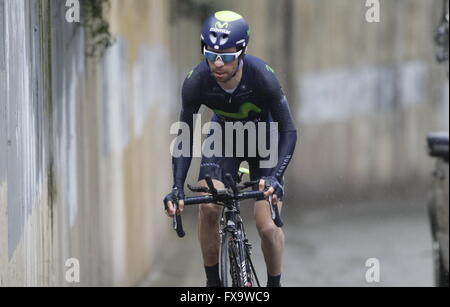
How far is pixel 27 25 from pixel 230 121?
1.65 m

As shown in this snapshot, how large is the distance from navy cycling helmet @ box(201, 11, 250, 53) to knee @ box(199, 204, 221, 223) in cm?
111

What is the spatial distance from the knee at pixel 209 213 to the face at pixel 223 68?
34.9 inches

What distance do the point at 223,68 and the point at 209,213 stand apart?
1033mm

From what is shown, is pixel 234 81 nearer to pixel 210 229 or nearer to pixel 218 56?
pixel 218 56

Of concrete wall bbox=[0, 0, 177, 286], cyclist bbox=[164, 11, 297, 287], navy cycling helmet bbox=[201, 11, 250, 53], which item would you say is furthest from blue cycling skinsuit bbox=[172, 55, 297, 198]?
concrete wall bbox=[0, 0, 177, 286]

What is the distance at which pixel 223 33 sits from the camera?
21.9 feet

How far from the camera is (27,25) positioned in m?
7.80

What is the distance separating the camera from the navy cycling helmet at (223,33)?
668 centimetres

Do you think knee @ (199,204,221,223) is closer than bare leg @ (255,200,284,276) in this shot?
Yes

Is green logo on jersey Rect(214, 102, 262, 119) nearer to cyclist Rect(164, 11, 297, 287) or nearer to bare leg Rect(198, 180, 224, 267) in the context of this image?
cyclist Rect(164, 11, 297, 287)

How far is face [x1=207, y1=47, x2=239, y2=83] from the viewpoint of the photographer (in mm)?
6727

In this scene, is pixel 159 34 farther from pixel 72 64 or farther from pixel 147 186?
pixel 72 64

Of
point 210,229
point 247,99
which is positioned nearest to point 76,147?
point 210,229
